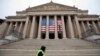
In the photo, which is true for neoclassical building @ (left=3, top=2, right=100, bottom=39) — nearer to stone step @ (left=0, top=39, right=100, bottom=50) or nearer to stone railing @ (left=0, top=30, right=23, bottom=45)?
stone railing @ (left=0, top=30, right=23, bottom=45)

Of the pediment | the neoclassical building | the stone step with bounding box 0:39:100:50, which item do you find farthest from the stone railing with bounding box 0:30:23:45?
the pediment

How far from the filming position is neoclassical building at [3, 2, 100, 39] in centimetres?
3190

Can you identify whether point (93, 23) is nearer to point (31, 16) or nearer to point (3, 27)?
point (31, 16)

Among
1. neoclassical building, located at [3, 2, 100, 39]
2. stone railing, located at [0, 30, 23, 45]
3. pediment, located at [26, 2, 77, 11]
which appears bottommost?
stone railing, located at [0, 30, 23, 45]

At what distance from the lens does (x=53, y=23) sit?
108 feet

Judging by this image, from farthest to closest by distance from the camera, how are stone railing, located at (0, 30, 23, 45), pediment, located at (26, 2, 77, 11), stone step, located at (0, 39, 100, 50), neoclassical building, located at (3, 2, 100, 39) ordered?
pediment, located at (26, 2, 77, 11), neoclassical building, located at (3, 2, 100, 39), stone railing, located at (0, 30, 23, 45), stone step, located at (0, 39, 100, 50)

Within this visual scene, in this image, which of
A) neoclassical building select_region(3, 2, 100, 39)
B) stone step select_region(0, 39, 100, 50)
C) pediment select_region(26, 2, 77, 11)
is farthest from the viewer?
pediment select_region(26, 2, 77, 11)

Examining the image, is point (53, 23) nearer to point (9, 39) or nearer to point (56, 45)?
point (9, 39)

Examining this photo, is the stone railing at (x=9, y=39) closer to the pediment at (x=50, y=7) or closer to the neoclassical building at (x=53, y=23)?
the neoclassical building at (x=53, y=23)

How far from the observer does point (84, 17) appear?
3797 cm

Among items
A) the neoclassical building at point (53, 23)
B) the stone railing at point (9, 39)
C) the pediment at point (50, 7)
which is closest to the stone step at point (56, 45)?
the stone railing at point (9, 39)

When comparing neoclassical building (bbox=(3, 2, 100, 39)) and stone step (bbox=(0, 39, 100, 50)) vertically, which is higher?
neoclassical building (bbox=(3, 2, 100, 39))

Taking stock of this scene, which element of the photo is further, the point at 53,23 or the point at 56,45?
the point at 53,23

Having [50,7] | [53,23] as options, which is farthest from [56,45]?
[50,7]
